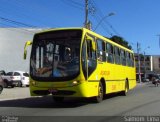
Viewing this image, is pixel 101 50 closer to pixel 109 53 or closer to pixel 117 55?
pixel 109 53

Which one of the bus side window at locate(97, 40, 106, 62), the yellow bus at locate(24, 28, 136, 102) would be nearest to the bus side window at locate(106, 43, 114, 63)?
the bus side window at locate(97, 40, 106, 62)

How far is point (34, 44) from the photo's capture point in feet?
60.4

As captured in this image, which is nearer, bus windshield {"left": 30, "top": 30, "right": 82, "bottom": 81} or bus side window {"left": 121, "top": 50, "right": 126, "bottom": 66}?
bus windshield {"left": 30, "top": 30, "right": 82, "bottom": 81}

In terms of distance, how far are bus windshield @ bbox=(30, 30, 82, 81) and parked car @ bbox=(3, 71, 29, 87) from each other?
2384cm

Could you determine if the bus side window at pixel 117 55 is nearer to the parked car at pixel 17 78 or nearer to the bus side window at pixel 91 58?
the bus side window at pixel 91 58

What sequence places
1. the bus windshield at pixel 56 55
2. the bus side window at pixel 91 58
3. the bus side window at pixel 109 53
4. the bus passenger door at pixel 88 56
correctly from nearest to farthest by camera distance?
1. the bus windshield at pixel 56 55
2. the bus passenger door at pixel 88 56
3. the bus side window at pixel 91 58
4. the bus side window at pixel 109 53

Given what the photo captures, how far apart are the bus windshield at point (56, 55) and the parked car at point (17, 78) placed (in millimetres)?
23839

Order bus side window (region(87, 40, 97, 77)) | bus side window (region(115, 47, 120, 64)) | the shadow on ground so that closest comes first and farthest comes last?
bus side window (region(87, 40, 97, 77)) < the shadow on ground < bus side window (region(115, 47, 120, 64))

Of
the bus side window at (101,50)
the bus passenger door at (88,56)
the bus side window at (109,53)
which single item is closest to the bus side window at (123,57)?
the bus side window at (109,53)

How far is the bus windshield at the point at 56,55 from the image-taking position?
56.5ft

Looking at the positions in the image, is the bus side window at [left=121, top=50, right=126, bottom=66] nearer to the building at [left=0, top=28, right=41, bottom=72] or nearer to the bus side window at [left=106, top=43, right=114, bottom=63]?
the bus side window at [left=106, top=43, right=114, bottom=63]

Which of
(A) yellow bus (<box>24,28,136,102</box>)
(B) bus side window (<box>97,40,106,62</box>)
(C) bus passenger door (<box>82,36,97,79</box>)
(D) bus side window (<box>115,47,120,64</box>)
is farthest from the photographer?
(D) bus side window (<box>115,47,120,64</box>)

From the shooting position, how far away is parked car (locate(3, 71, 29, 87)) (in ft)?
137

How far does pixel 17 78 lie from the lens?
42.4 metres
